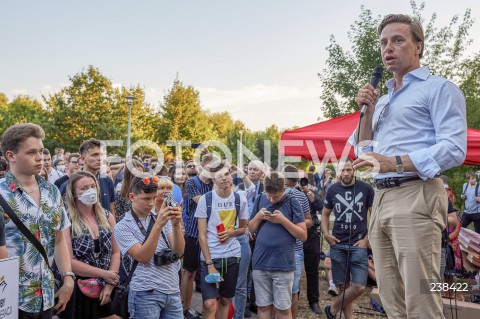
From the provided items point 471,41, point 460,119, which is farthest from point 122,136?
point 460,119

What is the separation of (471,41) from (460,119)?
18.0m

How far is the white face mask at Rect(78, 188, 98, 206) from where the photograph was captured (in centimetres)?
433

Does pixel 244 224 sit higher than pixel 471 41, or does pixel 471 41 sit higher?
pixel 471 41

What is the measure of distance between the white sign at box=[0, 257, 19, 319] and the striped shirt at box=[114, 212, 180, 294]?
1301mm

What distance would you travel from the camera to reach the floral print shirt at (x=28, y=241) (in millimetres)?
3041

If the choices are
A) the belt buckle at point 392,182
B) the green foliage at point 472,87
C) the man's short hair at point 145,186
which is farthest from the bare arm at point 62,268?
the green foliage at point 472,87

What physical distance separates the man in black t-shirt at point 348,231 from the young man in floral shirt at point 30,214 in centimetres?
401

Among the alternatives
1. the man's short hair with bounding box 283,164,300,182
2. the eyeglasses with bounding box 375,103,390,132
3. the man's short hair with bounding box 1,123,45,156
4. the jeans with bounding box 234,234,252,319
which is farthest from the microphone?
the man's short hair with bounding box 283,164,300,182

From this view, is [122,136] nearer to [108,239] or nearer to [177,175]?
[177,175]

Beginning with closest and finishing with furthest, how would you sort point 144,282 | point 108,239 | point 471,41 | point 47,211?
point 47,211, point 144,282, point 108,239, point 471,41

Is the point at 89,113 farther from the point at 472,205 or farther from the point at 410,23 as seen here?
the point at 410,23

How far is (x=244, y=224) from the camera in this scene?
220 inches

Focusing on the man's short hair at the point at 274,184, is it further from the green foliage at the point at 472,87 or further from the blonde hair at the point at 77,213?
the green foliage at the point at 472,87

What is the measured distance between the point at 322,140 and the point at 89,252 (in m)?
5.53
